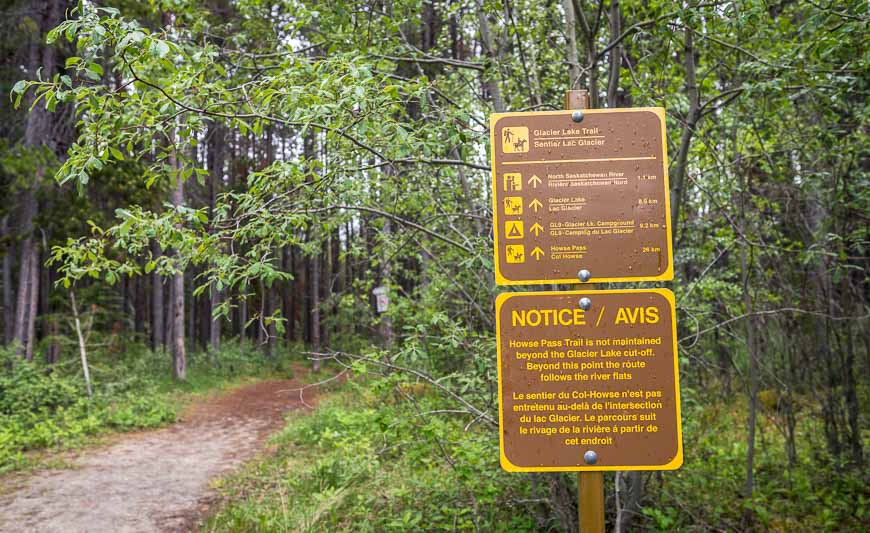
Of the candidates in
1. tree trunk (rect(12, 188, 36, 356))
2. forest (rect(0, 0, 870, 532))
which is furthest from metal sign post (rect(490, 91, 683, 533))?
tree trunk (rect(12, 188, 36, 356))

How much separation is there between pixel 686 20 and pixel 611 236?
168 cm

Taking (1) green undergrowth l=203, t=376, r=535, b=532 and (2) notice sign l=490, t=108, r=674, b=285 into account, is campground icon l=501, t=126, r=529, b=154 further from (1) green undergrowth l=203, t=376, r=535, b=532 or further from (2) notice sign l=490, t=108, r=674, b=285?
(1) green undergrowth l=203, t=376, r=535, b=532

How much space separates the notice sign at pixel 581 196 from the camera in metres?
2.63

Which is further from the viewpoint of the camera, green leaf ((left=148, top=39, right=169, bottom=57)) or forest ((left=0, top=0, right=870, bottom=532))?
forest ((left=0, top=0, right=870, bottom=532))

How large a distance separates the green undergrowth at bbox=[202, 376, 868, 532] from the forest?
0.12ft

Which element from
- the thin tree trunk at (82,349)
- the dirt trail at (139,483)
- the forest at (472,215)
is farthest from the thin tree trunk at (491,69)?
the thin tree trunk at (82,349)

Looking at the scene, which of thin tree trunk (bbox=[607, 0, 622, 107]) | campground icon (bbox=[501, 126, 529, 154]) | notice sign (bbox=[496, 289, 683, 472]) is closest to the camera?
notice sign (bbox=[496, 289, 683, 472])

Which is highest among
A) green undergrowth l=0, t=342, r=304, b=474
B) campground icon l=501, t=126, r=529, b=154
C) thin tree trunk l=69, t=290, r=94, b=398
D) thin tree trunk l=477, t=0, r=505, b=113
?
thin tree trunk l=477, t=0, r=505, b=113

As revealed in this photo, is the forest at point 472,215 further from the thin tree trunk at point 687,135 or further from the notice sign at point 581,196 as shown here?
the notice sign at point 581,196

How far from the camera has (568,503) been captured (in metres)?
4.22

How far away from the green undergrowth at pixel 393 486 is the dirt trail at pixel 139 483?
526 mm

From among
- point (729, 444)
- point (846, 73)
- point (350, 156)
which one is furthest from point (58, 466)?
point (846, 73)

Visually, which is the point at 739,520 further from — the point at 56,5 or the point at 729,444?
the point at 56,5

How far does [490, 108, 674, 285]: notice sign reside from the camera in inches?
104
